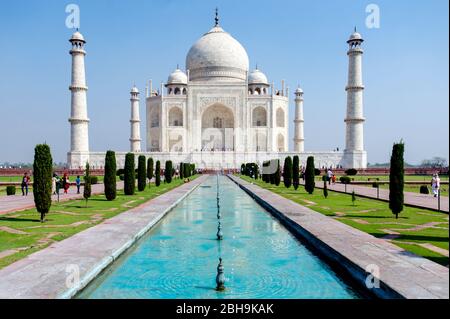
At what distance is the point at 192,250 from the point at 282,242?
1.43 meters

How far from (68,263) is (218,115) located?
39172 mm

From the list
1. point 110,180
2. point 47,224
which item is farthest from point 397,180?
point 110,180

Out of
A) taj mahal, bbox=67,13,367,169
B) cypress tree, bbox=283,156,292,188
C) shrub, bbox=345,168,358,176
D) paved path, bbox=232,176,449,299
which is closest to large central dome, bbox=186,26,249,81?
taj mahal, bbox=67,13,367,169

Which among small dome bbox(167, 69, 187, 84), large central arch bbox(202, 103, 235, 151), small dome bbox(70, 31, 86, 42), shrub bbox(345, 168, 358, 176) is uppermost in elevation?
small dome bbox(70, 31, 86, 42)

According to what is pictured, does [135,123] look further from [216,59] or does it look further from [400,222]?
[400,222]

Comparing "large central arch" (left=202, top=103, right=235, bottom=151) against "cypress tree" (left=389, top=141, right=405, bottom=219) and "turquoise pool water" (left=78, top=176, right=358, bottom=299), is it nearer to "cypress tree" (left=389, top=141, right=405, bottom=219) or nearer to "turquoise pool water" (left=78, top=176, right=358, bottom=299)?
"cypress tree" (left=389, top=141, right=405, bottom=219)

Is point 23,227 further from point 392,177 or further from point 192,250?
point 392,177

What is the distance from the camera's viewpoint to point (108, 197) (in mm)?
11625

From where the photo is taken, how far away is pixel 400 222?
7387 millimetres

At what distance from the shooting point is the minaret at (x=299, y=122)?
137 ft

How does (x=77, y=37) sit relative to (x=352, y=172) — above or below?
above

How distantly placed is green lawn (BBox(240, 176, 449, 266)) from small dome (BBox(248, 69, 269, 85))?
3510cm

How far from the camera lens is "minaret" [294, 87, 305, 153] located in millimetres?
41625

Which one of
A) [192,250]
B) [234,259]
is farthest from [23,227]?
[234,259]
